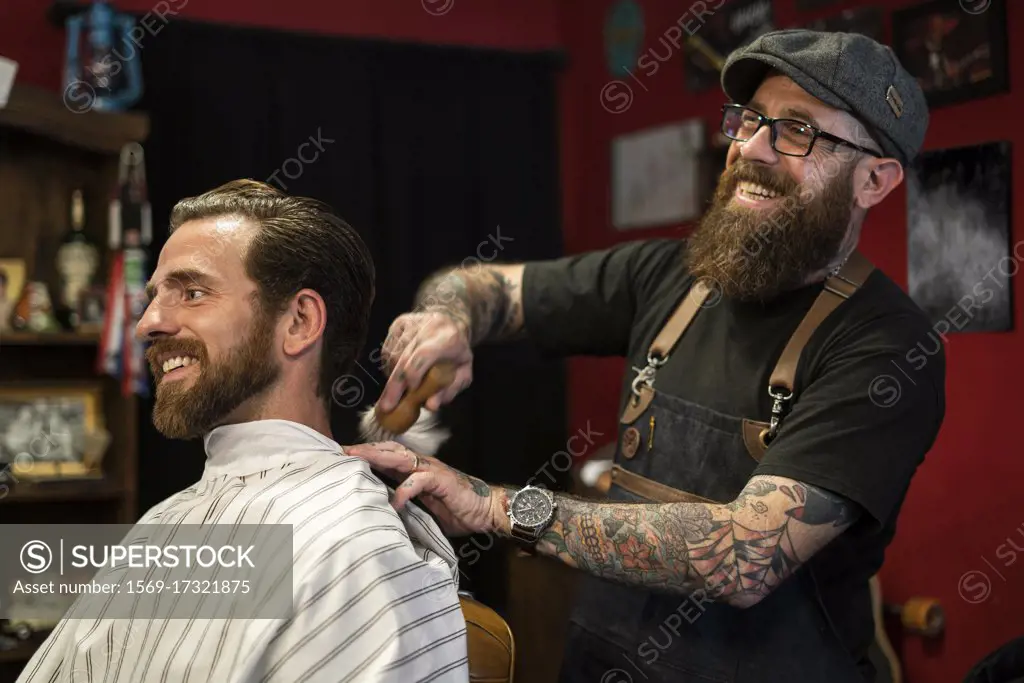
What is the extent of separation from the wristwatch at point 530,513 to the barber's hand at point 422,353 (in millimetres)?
208

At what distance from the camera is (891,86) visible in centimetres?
172

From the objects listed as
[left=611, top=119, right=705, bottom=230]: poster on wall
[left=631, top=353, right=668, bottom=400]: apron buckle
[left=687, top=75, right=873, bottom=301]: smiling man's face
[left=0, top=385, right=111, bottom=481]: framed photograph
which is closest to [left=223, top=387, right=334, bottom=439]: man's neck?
[left=631, top=353, right=668, bottom=400]: apron buckle

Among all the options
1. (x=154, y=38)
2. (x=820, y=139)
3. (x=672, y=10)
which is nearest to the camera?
(x=820, y=139)

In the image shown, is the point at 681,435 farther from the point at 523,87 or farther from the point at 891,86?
the point at 523,87

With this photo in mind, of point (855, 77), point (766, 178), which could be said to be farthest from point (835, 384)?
point (855, 77)

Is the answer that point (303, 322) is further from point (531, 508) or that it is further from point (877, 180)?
point (877, 180)

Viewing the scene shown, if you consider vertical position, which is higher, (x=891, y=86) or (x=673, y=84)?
(x=673, y=84)

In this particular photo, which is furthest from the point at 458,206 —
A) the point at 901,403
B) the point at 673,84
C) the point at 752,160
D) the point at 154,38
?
the point at 901,403

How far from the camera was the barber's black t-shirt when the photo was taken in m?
1.53

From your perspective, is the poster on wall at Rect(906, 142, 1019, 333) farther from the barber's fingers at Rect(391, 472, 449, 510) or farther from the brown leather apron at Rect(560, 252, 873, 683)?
the barber's fingers at Rect(391, 472, 449, 510)

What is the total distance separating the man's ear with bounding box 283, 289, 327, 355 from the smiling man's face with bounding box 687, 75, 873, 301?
0.68 metres

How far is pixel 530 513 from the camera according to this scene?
1507 mm

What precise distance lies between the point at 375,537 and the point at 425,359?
0.39m

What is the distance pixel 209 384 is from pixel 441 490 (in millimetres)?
348
